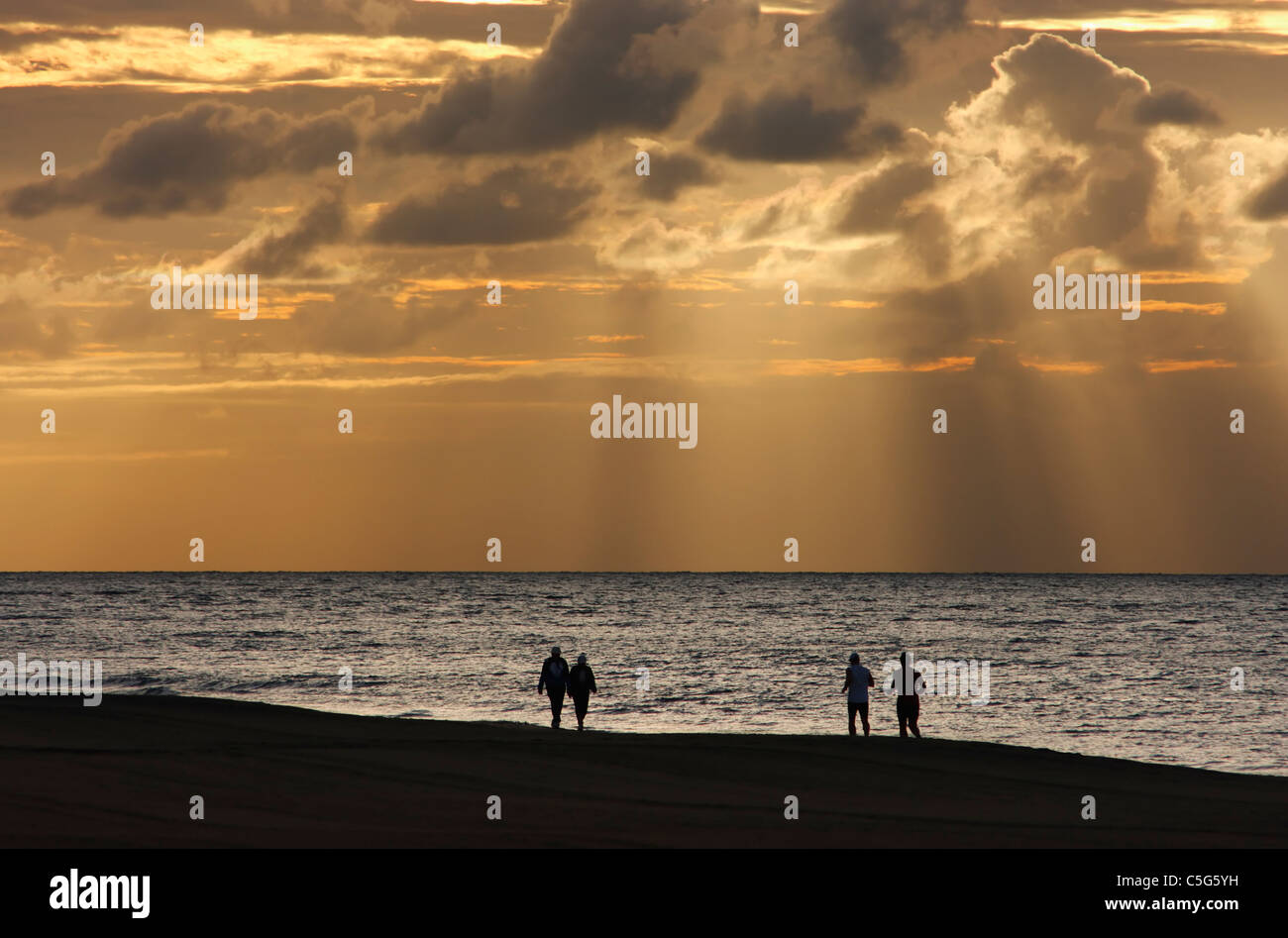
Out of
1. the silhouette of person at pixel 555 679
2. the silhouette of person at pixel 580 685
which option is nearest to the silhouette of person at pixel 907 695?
the silhouette of person at pixel 580 685

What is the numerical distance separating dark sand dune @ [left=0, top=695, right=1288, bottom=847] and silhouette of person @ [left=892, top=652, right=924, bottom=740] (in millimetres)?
2053

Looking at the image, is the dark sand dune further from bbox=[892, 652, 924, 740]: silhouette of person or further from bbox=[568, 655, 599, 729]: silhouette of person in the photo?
bbox=[892, 652, 924, 740]: silhouette of person

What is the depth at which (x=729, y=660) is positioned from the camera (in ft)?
213

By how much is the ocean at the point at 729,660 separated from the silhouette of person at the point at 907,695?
16.0 feet

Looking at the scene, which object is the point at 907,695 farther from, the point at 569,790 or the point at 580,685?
the point at 569,790

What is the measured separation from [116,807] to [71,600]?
443 ft

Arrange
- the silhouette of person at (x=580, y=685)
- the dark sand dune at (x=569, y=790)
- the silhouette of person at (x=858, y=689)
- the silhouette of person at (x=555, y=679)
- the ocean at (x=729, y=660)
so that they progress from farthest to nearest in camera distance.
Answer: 1. the ocean at (x=729, y=660)
2. the silhouette of person at (x=858, y=689)
3. the silhouette of person at (x=555, y=679)
4. the silhouette of person at (x=580, y=685)
5. the dark sand dune at (x=569, y=790)

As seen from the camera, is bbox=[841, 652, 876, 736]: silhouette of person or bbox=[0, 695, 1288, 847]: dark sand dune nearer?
bbox=[0, 695, 1288, 847]: dark sand dune

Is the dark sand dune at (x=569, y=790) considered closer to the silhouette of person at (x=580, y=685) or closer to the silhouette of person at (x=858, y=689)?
the silhouette of person at (x=580, y=685)

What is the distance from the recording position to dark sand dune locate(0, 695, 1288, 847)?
17219mm

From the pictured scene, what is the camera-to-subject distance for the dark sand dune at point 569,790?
17219 mm

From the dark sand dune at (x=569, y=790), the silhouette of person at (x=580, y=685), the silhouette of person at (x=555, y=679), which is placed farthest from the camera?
the silhouette of person at (x=555, y=679)

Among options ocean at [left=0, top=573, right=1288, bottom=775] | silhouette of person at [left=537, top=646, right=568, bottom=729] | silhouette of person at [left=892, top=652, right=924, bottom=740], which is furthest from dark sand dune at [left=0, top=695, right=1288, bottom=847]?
ocean at [left=0, top=573, right=1288, bottom=775]
